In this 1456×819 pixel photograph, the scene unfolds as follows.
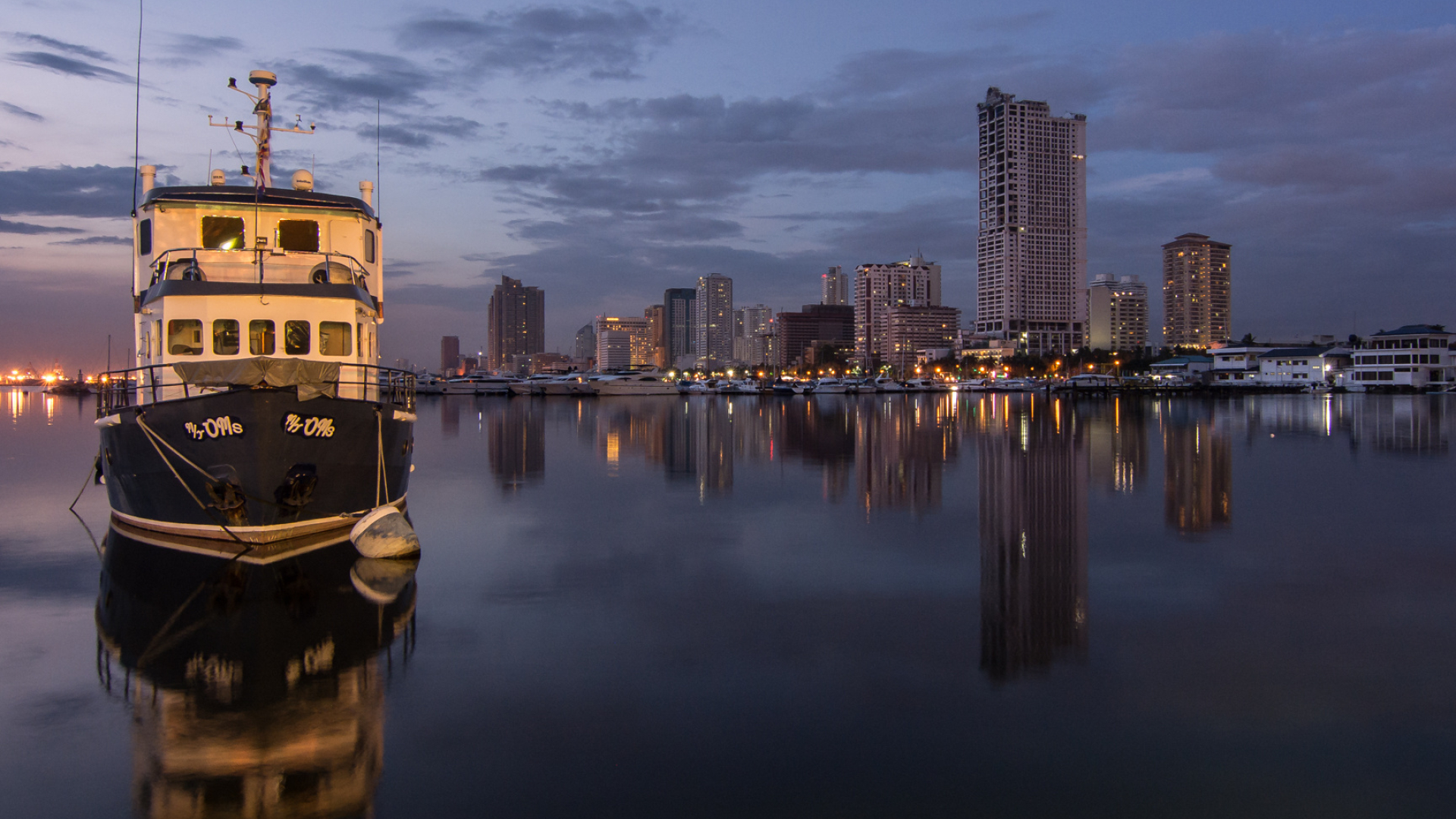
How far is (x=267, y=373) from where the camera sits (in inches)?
477

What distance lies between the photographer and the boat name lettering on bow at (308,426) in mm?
12328

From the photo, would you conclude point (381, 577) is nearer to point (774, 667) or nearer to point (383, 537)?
point (383, 537)

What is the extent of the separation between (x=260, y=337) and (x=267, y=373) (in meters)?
2.43

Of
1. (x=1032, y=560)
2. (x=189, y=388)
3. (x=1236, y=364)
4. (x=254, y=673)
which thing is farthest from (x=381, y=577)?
(x=1236, y=364)

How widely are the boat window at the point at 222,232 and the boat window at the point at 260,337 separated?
8.89ft

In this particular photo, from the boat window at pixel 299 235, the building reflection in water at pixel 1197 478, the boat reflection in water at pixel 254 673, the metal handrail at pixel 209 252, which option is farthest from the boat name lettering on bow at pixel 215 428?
the building reflection in water at pixel 1197 478

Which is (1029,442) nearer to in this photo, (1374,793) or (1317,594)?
(1317,594)

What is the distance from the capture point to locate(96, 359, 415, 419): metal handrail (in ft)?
45.0

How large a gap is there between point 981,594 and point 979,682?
3.06 m

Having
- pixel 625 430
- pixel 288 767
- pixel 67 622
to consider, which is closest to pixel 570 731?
pixel 288 767

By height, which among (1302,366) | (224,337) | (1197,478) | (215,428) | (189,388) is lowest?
(1197,478)

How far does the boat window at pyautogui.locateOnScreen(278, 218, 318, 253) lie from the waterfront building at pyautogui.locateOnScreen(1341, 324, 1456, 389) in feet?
430

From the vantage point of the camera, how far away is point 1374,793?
18.3 feet

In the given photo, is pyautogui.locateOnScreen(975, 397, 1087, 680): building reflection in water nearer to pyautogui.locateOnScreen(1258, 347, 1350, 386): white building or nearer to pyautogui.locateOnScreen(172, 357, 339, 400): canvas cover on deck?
pyautogui.locateOnScreen(172, 357, 339, 400): canvas cover on deck
